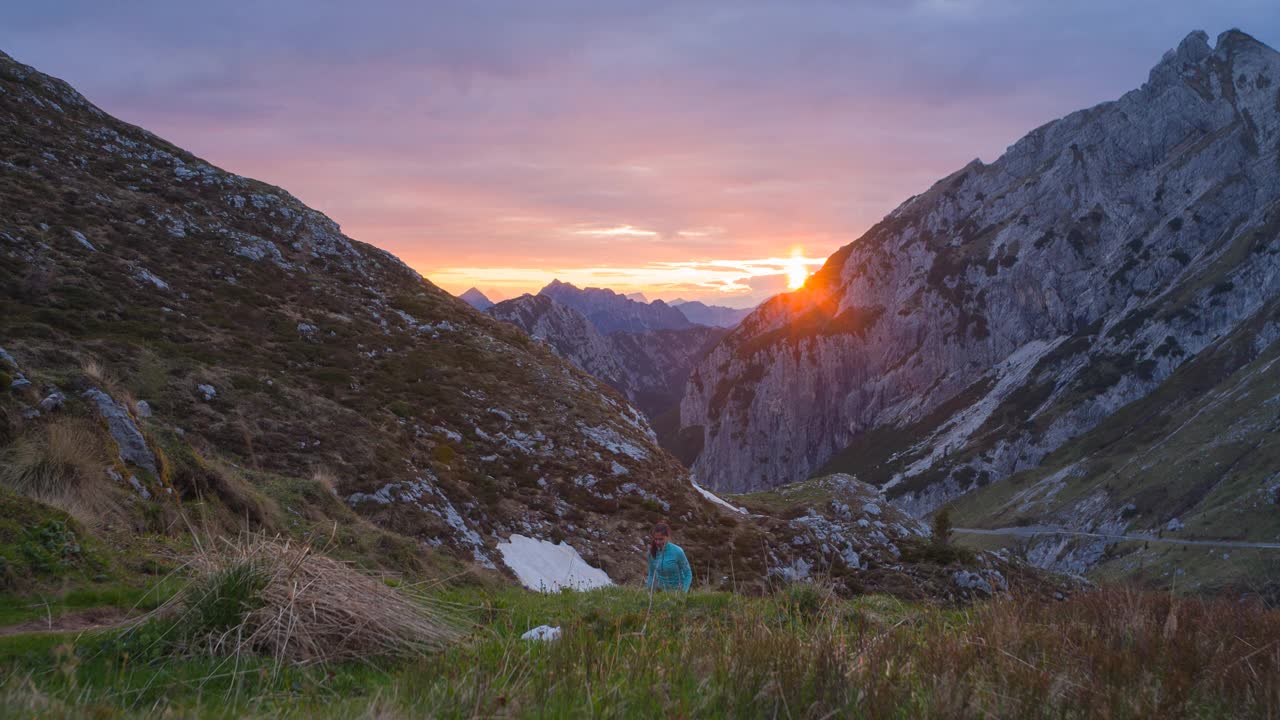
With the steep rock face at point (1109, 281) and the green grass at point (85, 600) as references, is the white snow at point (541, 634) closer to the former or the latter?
the green grass at point (85, 600)

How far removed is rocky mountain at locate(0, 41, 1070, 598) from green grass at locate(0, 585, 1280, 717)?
149 inches

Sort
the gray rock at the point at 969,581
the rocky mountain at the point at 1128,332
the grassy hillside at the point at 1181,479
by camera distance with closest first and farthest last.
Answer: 1. the gray rock at the point at 969,581
2. the grassy hillside at the point at 1181,479
3. the rocky mountain at the point at 1128,332

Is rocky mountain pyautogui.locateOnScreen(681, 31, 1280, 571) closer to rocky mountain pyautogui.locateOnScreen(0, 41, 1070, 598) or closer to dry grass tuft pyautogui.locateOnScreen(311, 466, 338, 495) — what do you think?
rocky mountain pyautogui.locateOnScreen(0, 41, 1070, 598)

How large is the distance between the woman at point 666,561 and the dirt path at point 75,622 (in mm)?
7998

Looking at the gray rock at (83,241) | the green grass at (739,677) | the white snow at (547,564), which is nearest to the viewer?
the green grass at (739,677)

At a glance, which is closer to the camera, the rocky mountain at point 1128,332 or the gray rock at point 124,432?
the gray rock at point 124,432

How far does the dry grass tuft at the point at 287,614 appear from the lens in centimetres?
629

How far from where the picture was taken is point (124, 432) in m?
12.9

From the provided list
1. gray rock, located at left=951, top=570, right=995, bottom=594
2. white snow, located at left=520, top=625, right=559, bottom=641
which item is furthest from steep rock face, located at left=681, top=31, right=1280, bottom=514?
white snow, located at left=520, top=625, right=559, bottom=641

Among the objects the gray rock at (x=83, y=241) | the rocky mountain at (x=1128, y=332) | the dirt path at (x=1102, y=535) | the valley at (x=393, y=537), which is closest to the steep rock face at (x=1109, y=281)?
the rocky mountain at (x=1128, y=332)

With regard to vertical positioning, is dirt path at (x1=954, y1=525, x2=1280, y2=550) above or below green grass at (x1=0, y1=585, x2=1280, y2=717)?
below

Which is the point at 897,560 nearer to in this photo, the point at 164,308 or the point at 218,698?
the point at 218,698

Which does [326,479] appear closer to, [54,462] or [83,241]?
[54,462]

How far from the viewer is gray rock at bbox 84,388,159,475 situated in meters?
12.6
